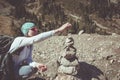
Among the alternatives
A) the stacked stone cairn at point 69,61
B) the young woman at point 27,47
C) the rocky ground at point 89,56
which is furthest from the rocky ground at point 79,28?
the young woman at point 27,47

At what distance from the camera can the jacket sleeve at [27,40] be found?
5496mm

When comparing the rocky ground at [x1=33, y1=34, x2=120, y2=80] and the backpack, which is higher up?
the backpack

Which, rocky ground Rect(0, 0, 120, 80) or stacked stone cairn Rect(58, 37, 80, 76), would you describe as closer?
stacked stone cairn Rect(58, 37, 80, 76)

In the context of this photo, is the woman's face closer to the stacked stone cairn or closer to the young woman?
the young woman

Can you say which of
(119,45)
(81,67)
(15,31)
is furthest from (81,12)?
(81,67)

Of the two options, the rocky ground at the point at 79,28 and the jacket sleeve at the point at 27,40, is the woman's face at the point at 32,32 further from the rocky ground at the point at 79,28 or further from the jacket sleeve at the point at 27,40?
the rocky ground at the point at 79,28

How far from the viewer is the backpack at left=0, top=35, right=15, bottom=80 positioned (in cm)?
593

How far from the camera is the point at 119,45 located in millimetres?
11828

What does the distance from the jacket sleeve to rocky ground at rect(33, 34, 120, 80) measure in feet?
13.0

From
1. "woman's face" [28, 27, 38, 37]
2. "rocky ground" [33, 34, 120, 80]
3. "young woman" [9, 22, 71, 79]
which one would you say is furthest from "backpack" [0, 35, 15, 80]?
"rocky ground" [33, 34, 120, 80]

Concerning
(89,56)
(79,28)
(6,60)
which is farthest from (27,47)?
(79,28)

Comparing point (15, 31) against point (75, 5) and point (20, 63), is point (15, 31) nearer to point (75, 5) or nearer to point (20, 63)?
point (75, 5)

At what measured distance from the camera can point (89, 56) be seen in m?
11.1

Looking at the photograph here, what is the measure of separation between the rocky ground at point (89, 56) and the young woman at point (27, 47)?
358cm
